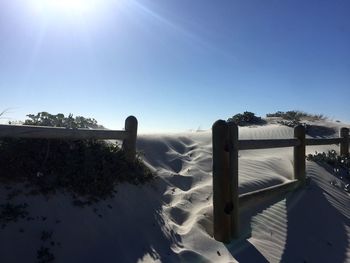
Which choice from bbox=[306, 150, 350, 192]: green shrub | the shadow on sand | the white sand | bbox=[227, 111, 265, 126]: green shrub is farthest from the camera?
bbox=[227, 111, 265, 126]: green shrub

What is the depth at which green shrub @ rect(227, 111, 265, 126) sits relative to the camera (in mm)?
17312

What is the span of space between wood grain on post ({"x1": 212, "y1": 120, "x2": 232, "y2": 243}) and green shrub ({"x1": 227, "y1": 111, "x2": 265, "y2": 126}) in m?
12.2

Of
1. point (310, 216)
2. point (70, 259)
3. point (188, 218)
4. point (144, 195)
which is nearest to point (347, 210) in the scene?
point (310, 216)

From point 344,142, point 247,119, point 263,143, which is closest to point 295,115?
point 247,119

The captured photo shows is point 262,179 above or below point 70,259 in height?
above

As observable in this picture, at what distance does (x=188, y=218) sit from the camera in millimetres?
5777

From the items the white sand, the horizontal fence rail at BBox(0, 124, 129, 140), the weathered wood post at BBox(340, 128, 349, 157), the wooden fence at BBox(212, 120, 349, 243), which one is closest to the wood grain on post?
the wooden fence at BBox(212, 120, 349, 243)

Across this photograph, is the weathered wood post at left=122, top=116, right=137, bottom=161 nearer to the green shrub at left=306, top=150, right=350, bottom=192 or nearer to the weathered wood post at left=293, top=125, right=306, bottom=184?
the weathered wood post at left=293, top=125, right=306, bottom=184

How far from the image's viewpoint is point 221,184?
16.8 feet

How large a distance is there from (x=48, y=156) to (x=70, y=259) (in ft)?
5.48

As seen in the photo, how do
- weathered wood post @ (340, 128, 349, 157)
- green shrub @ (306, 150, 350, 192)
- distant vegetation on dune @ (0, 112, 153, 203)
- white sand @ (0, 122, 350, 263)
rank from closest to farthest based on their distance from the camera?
white sand @ (0, 122, 350, 263)
distant vegetation on dune @ (0, 112, 153, 203)
green shrub @ (306, 150, 350, 192)
weathered wood post @ (340, 128, 349, 157)

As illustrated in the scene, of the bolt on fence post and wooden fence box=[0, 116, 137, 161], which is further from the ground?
wooden fence box=[0, 116, 137, 161]

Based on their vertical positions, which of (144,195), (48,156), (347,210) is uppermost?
(48,156)

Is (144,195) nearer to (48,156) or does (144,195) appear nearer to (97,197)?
(97,197)
